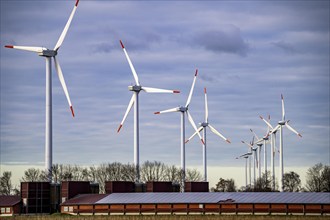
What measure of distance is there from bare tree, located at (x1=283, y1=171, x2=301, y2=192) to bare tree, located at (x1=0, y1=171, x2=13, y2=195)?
207 feet

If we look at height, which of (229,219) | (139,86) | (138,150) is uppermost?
(139,86)

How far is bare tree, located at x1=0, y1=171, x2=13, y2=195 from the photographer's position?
15438cm

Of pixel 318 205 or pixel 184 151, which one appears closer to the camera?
pixel 318 205

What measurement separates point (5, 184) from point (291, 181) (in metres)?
69.5

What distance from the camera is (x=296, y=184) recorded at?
614 feet

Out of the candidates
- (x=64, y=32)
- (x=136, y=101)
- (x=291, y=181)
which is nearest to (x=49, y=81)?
(x=64, y=32)

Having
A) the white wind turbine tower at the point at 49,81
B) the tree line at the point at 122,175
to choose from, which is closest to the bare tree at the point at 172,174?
the tree line at the point at 122,175

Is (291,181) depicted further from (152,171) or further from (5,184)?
(5,184)

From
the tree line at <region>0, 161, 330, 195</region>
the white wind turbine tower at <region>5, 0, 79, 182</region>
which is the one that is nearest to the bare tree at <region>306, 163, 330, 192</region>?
the tree line at <region>0, 161, 330, 195</region>

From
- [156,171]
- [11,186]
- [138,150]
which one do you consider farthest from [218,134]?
[11,186]

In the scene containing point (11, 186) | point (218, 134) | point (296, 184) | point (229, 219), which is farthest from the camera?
point (296, 184)

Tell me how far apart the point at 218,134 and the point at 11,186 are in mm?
45246

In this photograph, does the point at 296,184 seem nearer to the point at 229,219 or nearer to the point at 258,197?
the point at 258,197

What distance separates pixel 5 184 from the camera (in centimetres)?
15600
